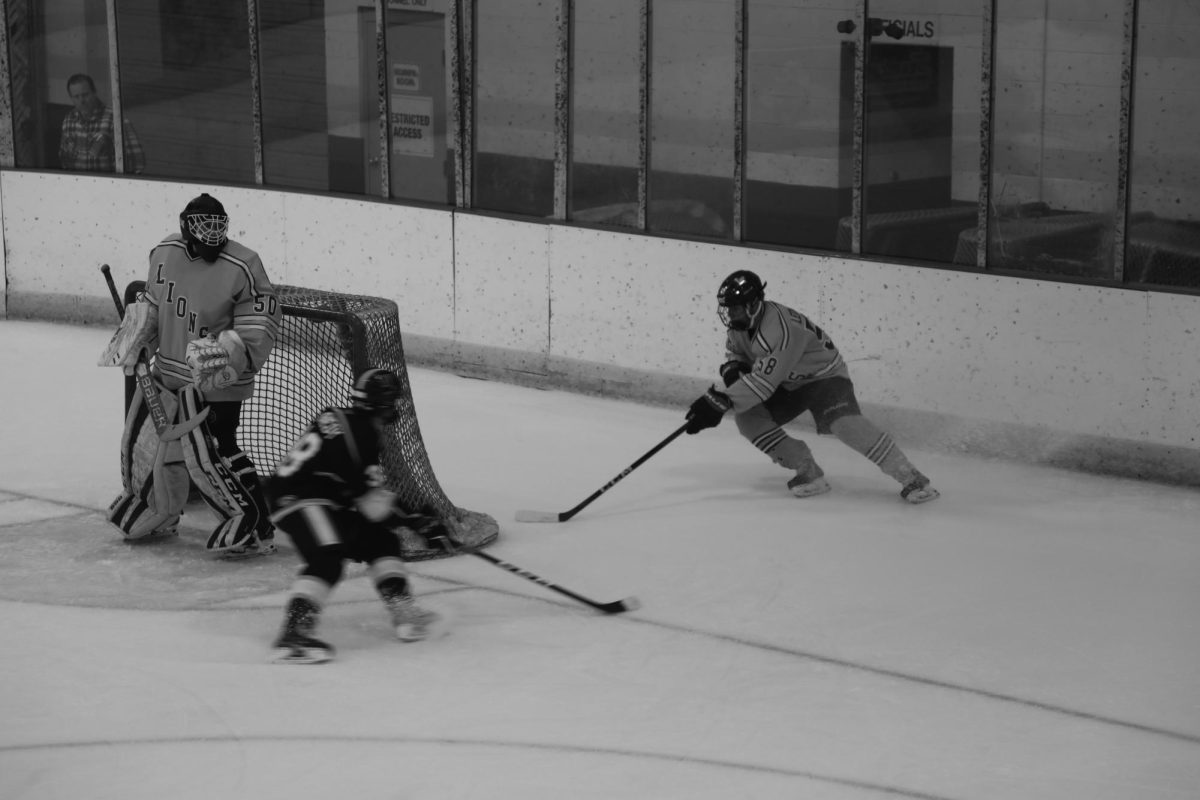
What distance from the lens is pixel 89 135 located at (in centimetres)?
1109

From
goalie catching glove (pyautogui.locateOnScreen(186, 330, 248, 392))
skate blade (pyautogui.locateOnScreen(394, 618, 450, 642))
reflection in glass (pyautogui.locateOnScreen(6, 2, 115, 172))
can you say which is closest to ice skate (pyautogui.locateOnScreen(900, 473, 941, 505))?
skate blade (pyautogui.locateOnScreen(394, 618, 450, 642))

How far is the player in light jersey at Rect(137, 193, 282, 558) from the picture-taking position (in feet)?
21.2

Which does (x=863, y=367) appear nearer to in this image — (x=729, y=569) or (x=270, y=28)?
(x=729, y=569)

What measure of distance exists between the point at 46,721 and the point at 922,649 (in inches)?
105

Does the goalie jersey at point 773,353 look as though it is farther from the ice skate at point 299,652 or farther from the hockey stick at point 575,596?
the ice skate at point 299,652

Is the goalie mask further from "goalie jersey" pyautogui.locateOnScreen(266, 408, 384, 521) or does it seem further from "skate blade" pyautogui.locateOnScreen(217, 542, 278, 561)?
"goalie jersey" pyautogui.locateOnScreen(266, 408, 384, 521)

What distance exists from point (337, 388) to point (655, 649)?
82.6 inches

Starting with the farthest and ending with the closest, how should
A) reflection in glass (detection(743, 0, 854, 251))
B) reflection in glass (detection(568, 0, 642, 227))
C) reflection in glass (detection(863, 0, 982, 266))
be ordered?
1. reflection in glass (detection(568, 0, 642, 227))
2. reflection in glass (detection(743, 0, 854, 251))
3. reflection in glass (detection(863, 0, 982, 266))

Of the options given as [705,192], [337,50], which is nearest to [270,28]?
[337,50]

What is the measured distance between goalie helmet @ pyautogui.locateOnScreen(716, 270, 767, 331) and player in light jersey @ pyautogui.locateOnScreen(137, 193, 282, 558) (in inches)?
70.5

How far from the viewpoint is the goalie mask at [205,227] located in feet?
21.2

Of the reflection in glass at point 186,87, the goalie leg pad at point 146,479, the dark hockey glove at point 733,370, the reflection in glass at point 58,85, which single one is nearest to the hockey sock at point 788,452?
the dark hockey glove at point 733,370

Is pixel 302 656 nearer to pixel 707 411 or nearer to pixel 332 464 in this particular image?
pixel 332 464

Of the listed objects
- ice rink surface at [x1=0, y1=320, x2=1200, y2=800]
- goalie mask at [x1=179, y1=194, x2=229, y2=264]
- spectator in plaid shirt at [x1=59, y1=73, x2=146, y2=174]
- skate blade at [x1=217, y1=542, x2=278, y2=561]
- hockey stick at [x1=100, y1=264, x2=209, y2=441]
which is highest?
spectator in plaid shirt at [x1=59, y1=73, x2=146, y2=174]
